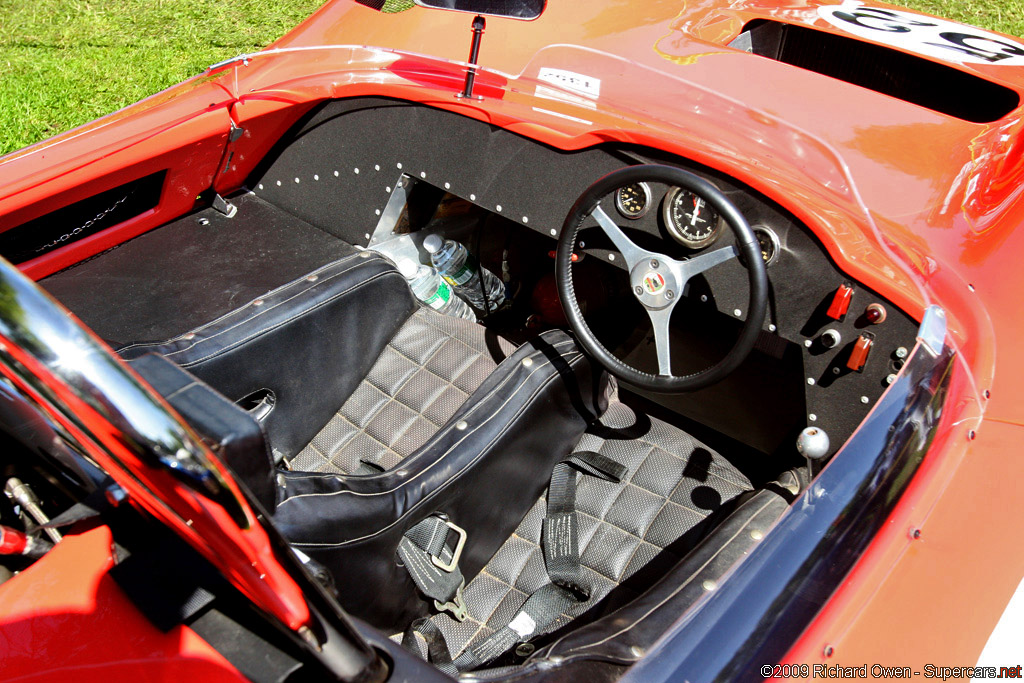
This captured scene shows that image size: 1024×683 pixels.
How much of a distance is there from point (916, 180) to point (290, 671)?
170 centimetres

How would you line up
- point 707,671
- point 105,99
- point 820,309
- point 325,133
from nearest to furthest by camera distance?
point 707,671
point 820,309
point 325,133
point 105,99

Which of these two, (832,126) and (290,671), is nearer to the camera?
(290,671)

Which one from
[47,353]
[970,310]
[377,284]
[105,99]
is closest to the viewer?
[47,353]

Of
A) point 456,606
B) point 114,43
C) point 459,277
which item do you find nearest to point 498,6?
point 459,277

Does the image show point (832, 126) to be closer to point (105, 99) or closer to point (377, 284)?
point (377, 284)

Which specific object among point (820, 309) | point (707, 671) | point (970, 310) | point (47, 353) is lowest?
point (707, 671)

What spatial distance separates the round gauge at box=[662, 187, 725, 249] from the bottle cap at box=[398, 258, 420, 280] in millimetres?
1084

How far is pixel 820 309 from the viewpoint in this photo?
171 centimetres

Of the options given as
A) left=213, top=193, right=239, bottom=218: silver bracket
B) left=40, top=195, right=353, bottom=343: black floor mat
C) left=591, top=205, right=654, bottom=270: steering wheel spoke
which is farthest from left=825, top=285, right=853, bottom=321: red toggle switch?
left=213, top=193, right=239, bottom=218: silver bracket

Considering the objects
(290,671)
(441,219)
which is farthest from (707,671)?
(441,219)

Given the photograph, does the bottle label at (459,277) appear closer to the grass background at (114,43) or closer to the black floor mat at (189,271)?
the black floor mat at (189,271)

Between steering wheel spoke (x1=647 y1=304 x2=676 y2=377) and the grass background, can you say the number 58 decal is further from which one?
the grass background

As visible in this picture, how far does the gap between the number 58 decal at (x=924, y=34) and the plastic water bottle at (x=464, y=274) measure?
4.49 ft

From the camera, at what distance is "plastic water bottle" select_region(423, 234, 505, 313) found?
2650 millimetres
